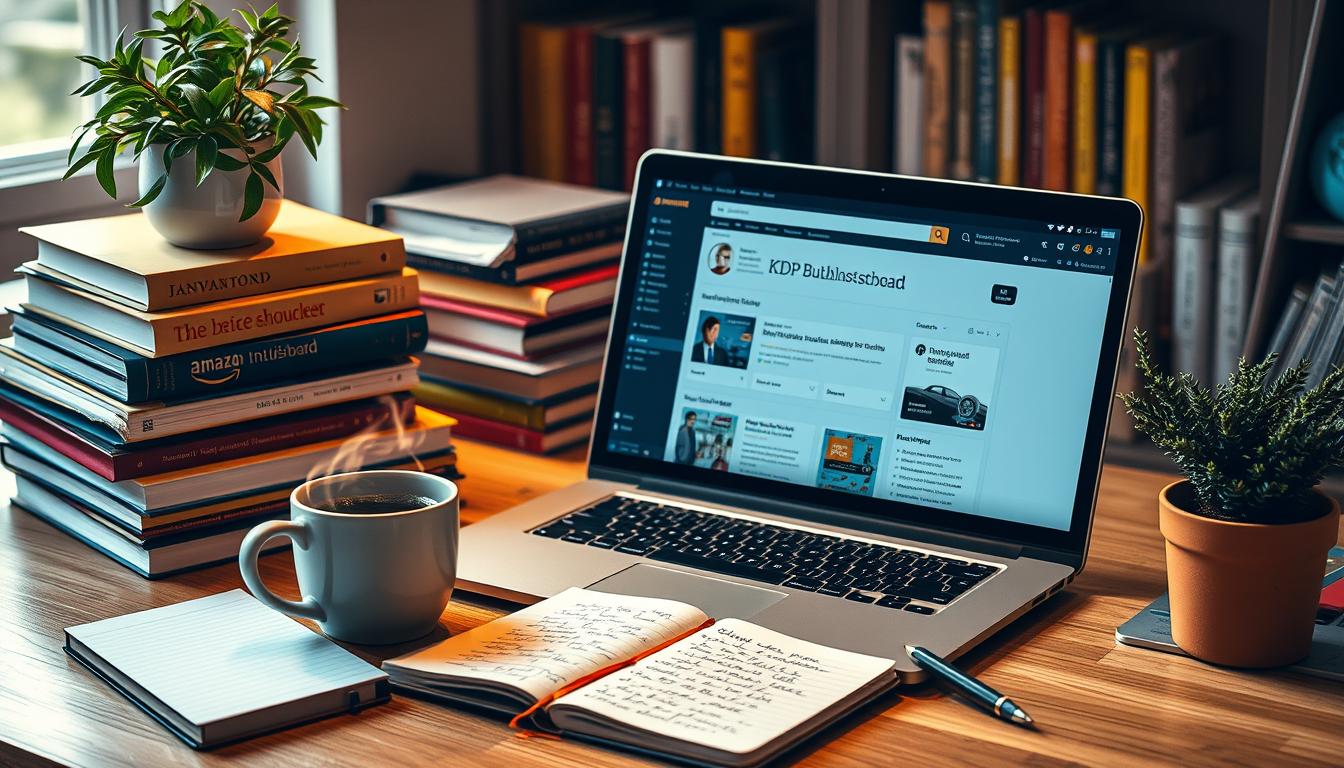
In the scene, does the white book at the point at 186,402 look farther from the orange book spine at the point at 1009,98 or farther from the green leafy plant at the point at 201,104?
the orange book spine at the point at 1009,98

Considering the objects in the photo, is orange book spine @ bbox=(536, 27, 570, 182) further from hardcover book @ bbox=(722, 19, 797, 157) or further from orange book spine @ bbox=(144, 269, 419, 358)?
orange book spine @ bbox=(144, 269, 419, 358)

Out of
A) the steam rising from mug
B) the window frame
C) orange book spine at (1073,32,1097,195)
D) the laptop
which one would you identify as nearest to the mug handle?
the laptop

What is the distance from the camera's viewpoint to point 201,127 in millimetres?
1225

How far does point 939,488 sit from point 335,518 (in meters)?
0.47

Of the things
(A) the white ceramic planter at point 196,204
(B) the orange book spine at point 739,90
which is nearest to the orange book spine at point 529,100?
(B) the orange book spine at point 739,90

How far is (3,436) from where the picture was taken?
1.36 meters

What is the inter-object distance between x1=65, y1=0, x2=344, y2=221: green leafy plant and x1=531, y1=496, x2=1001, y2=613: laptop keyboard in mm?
389

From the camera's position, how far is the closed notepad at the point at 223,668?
0.93m

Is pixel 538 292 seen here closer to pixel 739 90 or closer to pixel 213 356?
pixel 213 356

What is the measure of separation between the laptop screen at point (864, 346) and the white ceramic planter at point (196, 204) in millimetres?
331

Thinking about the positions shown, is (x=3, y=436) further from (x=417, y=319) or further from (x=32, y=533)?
(x=417, y=319)

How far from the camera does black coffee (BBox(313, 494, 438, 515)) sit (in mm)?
1068

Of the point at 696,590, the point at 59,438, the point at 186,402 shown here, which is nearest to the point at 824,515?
the point at 696,590

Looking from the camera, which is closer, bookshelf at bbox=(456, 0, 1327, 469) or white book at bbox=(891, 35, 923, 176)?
bookshelf at bbox=(456, 0, 1327, 469)
